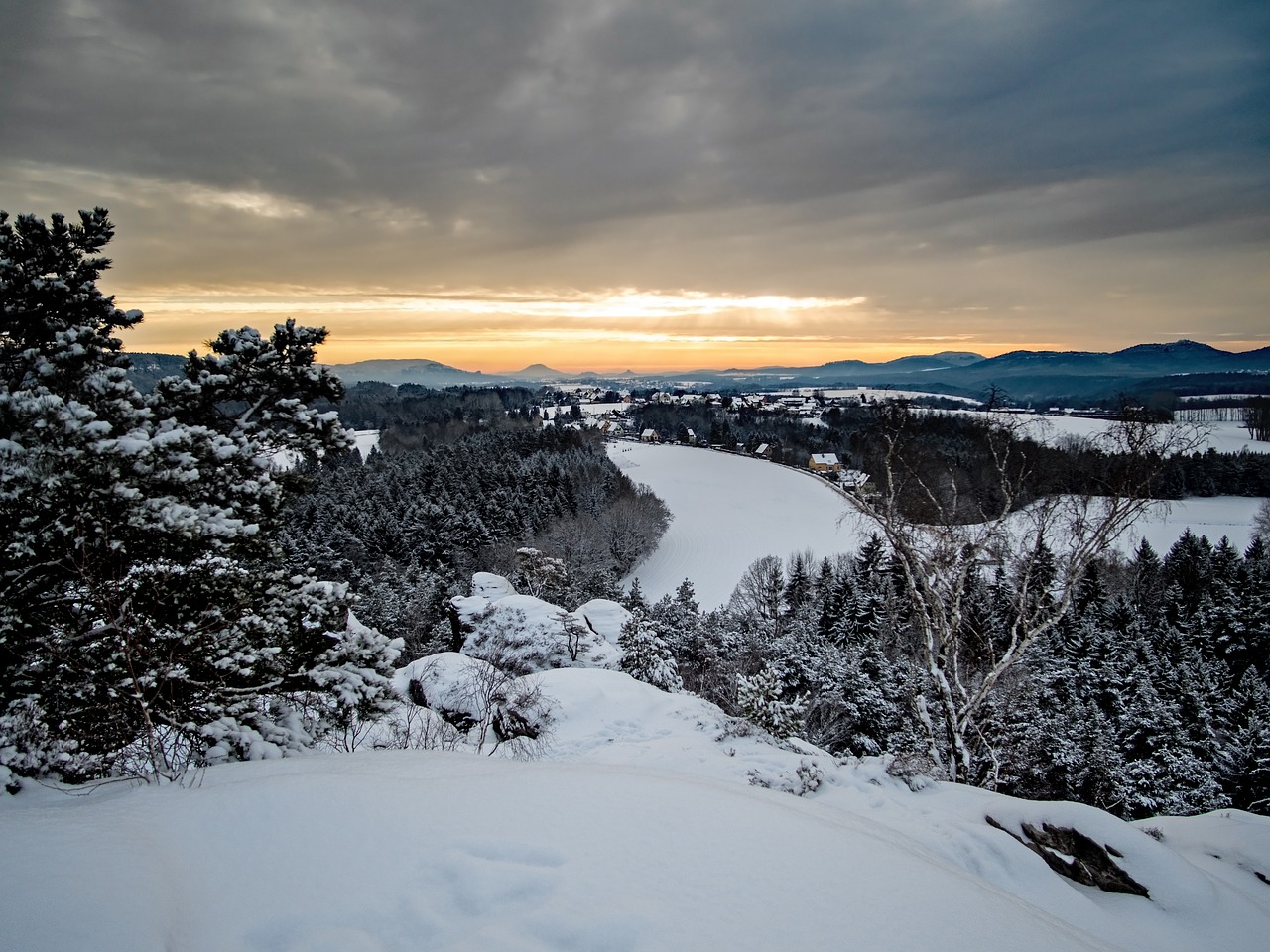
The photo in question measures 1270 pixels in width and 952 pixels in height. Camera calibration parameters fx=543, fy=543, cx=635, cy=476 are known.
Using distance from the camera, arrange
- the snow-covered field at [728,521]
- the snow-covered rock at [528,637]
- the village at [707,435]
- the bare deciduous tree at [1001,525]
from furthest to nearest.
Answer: the village at [707,435] → the snow-covered field at [728,521] → the snow-covered rock at [528,637] → the bare deciduous tree at [1001,525]

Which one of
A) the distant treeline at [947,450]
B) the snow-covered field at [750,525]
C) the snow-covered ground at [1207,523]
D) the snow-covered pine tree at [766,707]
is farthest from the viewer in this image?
the snow-covered field at [750,525]

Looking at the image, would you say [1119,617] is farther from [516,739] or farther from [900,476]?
[516,739]

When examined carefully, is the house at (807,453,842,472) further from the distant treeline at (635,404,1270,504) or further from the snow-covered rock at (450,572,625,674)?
the snow-covered rock at (450,572,625,674)

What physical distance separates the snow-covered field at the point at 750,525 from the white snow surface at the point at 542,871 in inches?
1035

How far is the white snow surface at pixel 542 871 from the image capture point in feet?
10.4

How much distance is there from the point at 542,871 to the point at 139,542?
206 inches

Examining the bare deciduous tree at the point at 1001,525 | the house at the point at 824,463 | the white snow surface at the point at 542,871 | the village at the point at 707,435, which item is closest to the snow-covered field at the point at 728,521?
the house at the point at 824,463

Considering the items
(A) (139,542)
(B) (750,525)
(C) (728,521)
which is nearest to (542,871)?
(A) (139,542)

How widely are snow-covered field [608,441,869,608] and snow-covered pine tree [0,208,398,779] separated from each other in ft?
89.7

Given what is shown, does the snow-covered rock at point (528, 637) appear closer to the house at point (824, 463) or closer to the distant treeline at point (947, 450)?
the distant treeline at point (947, 450)

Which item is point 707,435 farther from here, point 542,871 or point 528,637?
point 542,871

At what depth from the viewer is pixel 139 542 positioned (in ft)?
18.3

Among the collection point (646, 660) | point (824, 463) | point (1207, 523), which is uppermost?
A: point (824, 463)

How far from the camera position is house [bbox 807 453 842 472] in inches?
3130
